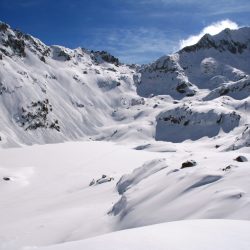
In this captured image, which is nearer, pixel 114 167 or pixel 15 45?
pixel 114 167

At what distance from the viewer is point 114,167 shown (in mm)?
70438

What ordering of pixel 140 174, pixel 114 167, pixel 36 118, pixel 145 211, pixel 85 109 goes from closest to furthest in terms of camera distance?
1. pixel 145 211
2. pixel 140 174
3. pixel 114 167
4. pixel 36 118
5. pixel 85 109

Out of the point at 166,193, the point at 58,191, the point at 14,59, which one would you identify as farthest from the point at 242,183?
the point at 14,59

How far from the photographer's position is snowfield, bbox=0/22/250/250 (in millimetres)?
12531

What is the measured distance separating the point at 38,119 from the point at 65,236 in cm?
13167

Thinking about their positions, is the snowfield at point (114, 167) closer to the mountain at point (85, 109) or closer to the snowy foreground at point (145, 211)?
the snowy foreground at point (145, 211)

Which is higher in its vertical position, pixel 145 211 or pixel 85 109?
pixel 85 109

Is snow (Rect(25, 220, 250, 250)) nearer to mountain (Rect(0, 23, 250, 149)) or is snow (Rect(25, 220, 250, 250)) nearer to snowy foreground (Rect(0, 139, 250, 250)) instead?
snowy foreground (Rect(0, 139, 250, 250))

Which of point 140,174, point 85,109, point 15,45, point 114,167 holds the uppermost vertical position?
point 15,45

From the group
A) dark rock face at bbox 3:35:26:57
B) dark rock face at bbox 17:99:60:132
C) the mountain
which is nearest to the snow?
the mountain

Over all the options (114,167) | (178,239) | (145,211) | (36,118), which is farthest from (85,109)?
(178,239)

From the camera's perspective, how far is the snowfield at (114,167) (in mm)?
12531

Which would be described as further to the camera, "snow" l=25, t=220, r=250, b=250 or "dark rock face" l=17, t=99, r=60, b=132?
"dark rock face" l=17, t=99, r=60, b=132

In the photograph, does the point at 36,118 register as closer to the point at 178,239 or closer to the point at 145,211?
the point at 145,211
